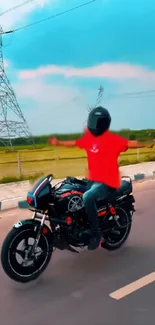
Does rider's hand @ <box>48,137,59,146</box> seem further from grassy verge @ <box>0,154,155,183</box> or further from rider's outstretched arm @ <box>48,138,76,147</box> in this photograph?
grassy verge @ <box>0,154,155,183</box>

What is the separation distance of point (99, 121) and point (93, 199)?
658 mm

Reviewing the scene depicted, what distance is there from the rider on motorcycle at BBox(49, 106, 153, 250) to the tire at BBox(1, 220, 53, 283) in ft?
1.34

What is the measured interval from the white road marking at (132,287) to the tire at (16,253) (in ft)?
2.14

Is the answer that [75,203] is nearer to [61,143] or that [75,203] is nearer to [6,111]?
[61,143]

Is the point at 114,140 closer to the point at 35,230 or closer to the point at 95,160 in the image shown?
the point at 95,160

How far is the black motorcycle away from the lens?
2916mm

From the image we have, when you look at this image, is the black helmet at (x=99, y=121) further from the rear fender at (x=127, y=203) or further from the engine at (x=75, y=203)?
the rear fender at (x=127, y=203)

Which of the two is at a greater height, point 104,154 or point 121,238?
point 104,154

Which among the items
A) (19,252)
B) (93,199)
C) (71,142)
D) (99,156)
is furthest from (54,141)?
(19,252)

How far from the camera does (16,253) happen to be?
2922 mm

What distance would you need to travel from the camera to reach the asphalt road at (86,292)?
8.27ft

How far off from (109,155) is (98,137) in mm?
179

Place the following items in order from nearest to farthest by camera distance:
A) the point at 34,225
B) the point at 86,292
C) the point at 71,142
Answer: the point at 86,292 < the point at 34,225 < the point at 71,142

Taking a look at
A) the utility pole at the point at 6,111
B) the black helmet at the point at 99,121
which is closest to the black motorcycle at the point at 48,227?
the black helmet at the point at 99,121
